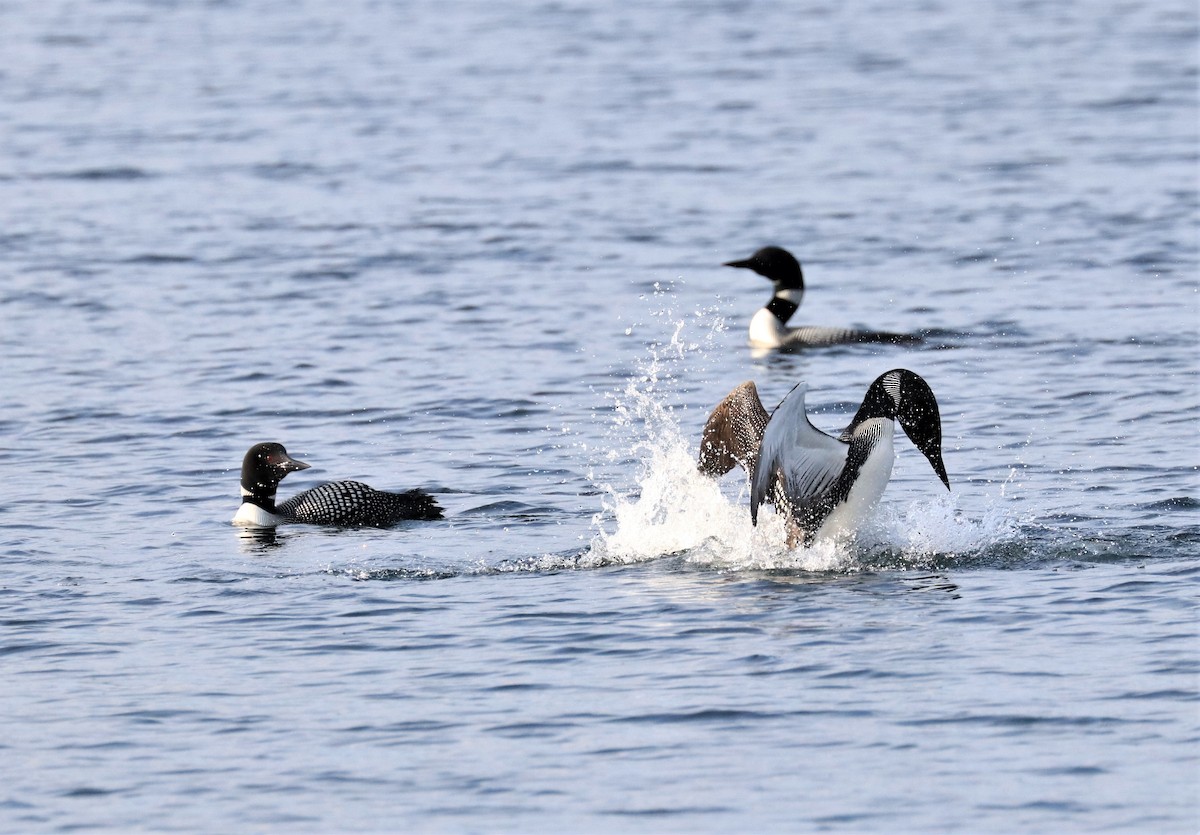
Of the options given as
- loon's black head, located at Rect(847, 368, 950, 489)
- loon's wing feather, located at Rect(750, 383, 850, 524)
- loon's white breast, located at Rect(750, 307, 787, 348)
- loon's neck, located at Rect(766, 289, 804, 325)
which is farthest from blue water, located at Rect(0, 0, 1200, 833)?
loon's neck, located at Rect(766, 289, 804, 325)

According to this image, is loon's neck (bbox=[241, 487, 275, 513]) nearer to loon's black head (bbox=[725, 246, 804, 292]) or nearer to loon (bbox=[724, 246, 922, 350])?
loon (bbox=[724, 246, 922, 350])

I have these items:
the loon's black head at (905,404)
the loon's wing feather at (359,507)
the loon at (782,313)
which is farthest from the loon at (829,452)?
the loon at (782,313)

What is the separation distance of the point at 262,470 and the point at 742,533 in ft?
9.97

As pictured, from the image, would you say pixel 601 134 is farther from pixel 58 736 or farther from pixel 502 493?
pixel 58 736

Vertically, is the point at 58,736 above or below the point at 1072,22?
below

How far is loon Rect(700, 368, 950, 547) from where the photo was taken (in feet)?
35.8

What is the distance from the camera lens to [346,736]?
27.5 ft

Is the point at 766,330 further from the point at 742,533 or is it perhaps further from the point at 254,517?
the point at 742,533

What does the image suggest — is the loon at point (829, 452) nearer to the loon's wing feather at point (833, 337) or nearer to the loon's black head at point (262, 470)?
the loon's black head at point (262, 470)

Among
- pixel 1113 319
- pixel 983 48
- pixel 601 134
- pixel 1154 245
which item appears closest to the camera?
pixel 1113 319

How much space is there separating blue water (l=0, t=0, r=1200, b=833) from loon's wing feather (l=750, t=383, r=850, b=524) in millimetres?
269

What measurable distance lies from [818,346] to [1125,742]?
10120mm

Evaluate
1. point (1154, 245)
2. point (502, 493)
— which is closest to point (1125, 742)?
point (502, 493)

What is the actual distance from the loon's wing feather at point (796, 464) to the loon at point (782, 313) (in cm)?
690
